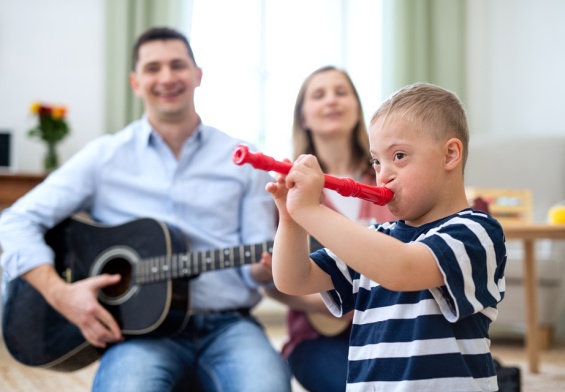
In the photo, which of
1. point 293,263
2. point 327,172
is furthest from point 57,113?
point 293,263

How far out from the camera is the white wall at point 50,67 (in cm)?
332

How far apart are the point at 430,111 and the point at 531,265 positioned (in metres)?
1.84

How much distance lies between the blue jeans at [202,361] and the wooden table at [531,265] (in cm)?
98

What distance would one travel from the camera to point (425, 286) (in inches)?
29.8

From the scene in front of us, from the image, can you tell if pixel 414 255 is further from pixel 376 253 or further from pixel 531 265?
pixel 531 265

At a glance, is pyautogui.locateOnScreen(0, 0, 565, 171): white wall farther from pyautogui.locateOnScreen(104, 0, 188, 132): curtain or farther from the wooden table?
the wooden table

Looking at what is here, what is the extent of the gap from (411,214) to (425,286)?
0.11 meters

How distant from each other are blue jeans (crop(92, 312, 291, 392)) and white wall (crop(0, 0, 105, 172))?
→ 2068 mm

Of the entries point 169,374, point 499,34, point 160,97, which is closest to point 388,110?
point 169,374

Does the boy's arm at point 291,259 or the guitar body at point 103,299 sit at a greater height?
the boy's arm at point 291,259

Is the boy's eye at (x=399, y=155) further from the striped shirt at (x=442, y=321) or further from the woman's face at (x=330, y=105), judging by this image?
the woman's face at (x=330, y=105)

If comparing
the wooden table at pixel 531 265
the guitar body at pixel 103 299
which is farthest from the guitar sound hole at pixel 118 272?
the wooden table at pixel 531 265

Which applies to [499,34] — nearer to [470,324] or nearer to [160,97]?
[160,97]

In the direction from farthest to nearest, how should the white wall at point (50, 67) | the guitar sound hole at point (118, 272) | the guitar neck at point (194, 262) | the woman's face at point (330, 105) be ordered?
the white wall at point (50, 67), the woman's face at point (330, 105), the guitar sound hole at point (118, 272), the guitar neck at point (194, 262)
